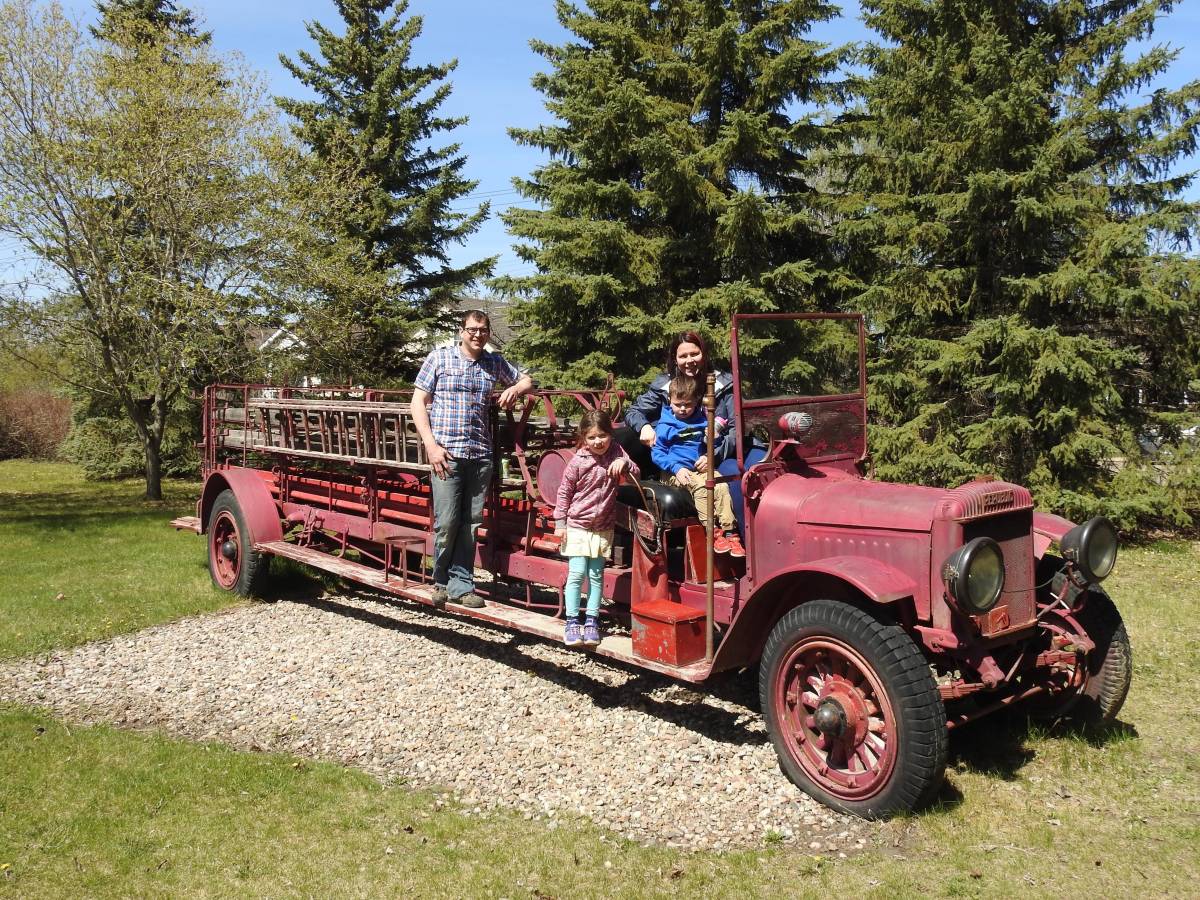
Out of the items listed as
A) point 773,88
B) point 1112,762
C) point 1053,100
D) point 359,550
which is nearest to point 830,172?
point 773,88

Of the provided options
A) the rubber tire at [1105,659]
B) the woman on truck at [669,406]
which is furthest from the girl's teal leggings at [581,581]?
the rubber tire at [1105,659]

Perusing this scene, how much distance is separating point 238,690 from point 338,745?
1227mm

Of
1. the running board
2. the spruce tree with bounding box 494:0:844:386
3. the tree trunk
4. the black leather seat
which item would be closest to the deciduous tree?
the tree trunk

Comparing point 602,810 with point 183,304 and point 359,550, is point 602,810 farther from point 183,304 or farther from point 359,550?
point 183,304

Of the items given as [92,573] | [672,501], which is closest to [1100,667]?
[672,501]

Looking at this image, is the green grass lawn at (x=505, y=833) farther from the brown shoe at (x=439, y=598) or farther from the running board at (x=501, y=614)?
the brown shoe at (x=439, y=598)

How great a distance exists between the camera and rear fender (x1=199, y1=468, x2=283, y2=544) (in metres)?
7.50

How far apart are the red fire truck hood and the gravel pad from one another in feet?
4.19

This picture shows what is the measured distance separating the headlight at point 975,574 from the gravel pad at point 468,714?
1088 millimetres

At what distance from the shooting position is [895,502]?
3990 mm

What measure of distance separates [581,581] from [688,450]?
0.97 meters

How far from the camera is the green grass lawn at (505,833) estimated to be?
334cm

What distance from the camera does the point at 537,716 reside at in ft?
16.5

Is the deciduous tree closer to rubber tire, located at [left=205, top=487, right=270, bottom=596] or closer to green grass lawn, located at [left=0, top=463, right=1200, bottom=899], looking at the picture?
rubber tire, located at [left=205, top=487, right=270, bottom=596]
